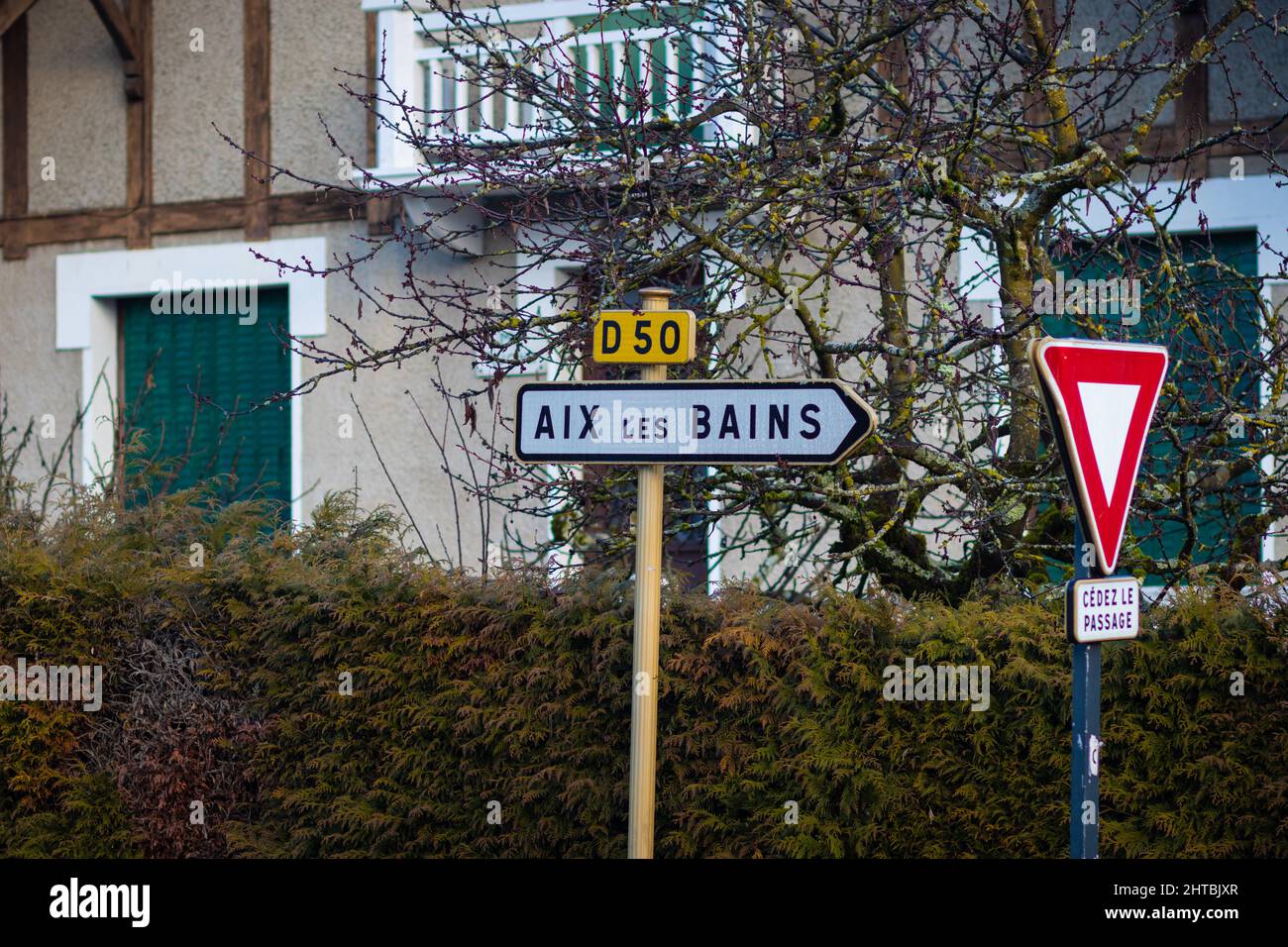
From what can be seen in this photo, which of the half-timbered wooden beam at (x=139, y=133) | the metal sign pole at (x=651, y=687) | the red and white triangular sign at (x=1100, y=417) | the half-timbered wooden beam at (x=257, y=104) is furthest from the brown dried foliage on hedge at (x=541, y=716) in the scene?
the half-timbered wooden beam at (x=139, y=133)

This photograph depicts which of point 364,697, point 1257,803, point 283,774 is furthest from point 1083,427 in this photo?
point 283,774

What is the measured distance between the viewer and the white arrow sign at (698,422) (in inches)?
154

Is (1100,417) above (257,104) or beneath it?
beneath

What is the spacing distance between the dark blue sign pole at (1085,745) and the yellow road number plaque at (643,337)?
1.24 metres

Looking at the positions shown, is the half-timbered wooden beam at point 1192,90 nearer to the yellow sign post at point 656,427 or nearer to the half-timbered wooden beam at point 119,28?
the yellow sign post at point 656,427

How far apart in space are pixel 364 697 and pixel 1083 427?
2957 millimetres

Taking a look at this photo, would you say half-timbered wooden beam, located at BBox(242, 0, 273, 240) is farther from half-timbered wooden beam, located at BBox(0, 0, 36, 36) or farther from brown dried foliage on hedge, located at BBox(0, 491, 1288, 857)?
brown dried foliage on hedge, located at BBox(0, 491, 1288, 857)

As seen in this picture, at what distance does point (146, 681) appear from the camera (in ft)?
18.7

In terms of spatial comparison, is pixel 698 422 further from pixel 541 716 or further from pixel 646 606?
pixel 541 716

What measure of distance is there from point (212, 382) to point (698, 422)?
290 inches

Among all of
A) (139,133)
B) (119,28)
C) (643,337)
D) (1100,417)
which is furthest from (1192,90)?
(119,28)

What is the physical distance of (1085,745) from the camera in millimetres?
3221

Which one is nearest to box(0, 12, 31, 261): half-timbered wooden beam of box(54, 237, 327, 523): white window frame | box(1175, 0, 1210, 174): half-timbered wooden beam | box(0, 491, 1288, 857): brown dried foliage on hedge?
box(54, 237, 327, 523): white window frame
